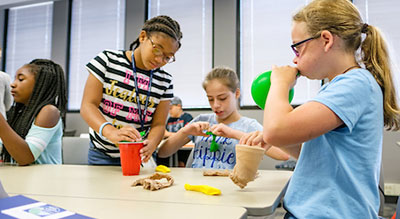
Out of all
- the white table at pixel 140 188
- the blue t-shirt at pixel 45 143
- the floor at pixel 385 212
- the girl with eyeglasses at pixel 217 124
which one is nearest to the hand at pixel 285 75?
the white table at pixel 140 188

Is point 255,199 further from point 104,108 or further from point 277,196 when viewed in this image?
point 104,108

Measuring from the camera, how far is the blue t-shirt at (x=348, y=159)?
2.41 feet

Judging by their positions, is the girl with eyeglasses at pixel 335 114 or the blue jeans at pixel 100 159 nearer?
the girl with eyeglasses at pixel 335 114

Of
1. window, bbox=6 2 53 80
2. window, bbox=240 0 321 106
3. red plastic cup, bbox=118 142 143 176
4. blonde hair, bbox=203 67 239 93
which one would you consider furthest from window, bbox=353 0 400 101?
window, bbox=6 2 53 80

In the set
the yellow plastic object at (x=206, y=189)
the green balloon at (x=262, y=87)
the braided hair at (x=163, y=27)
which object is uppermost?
the braided hair at (x=163, y=27)

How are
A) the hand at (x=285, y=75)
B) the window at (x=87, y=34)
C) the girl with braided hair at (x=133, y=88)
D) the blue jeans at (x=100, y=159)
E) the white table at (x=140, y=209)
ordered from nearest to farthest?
the white table at (x=140, y=209) → the hand at (x=285, y=75) → the girl with braided hair at (x=133, y=88) → the blue jeans at (x=100, y=159) → the window at (x=87, y=34)

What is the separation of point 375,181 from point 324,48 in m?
0.38

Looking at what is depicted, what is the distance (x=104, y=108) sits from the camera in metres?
1.47

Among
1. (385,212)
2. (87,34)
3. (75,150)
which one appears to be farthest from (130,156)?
(87,34)

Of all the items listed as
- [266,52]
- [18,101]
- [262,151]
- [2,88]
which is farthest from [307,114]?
[266,52]

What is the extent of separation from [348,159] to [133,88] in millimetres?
1049

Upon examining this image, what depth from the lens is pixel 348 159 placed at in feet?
2.50

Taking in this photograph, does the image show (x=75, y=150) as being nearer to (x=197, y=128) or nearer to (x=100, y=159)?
(x=100, y=159)

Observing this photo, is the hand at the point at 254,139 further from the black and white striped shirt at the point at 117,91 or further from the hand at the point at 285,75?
the black and white striped shirt at the point at 117,91
